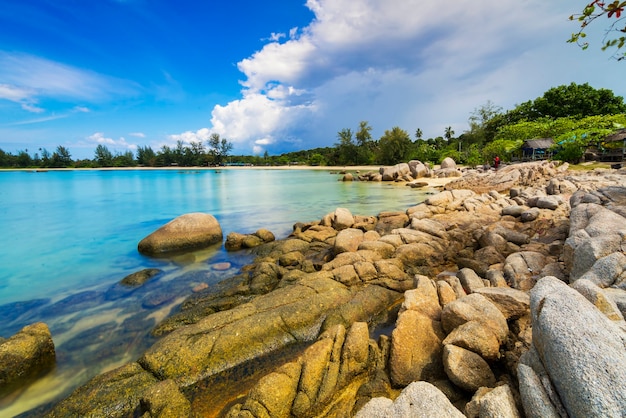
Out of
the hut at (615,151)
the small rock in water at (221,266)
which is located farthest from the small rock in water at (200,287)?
the hut at (615,151)

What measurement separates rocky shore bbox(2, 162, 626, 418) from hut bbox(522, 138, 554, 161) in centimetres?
3346

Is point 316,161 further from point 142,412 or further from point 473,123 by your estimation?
point 142,412

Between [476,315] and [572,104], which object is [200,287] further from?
[572,104]

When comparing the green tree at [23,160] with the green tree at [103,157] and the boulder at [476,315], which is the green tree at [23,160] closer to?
the green tree at [103,157]

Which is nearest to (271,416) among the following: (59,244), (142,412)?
(142,412)

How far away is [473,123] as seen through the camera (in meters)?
62.1

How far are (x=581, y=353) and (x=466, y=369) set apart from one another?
1.59 m

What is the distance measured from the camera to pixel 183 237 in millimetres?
11859

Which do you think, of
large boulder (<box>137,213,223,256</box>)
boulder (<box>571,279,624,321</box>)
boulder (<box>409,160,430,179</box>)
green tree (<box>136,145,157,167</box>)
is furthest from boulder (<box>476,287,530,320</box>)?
green tree (<box>136,145,157,167</box>)

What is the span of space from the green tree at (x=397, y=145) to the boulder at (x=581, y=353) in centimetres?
7411

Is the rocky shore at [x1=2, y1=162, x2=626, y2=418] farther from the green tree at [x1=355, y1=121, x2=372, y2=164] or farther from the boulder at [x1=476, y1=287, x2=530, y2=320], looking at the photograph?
the green tree at [x1=355, y1=121, x2=372, y2=164]

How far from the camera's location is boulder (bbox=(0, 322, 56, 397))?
4.77 m

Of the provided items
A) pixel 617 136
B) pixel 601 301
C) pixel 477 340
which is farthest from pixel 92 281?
pixel 617 136

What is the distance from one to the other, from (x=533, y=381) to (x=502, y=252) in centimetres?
651
